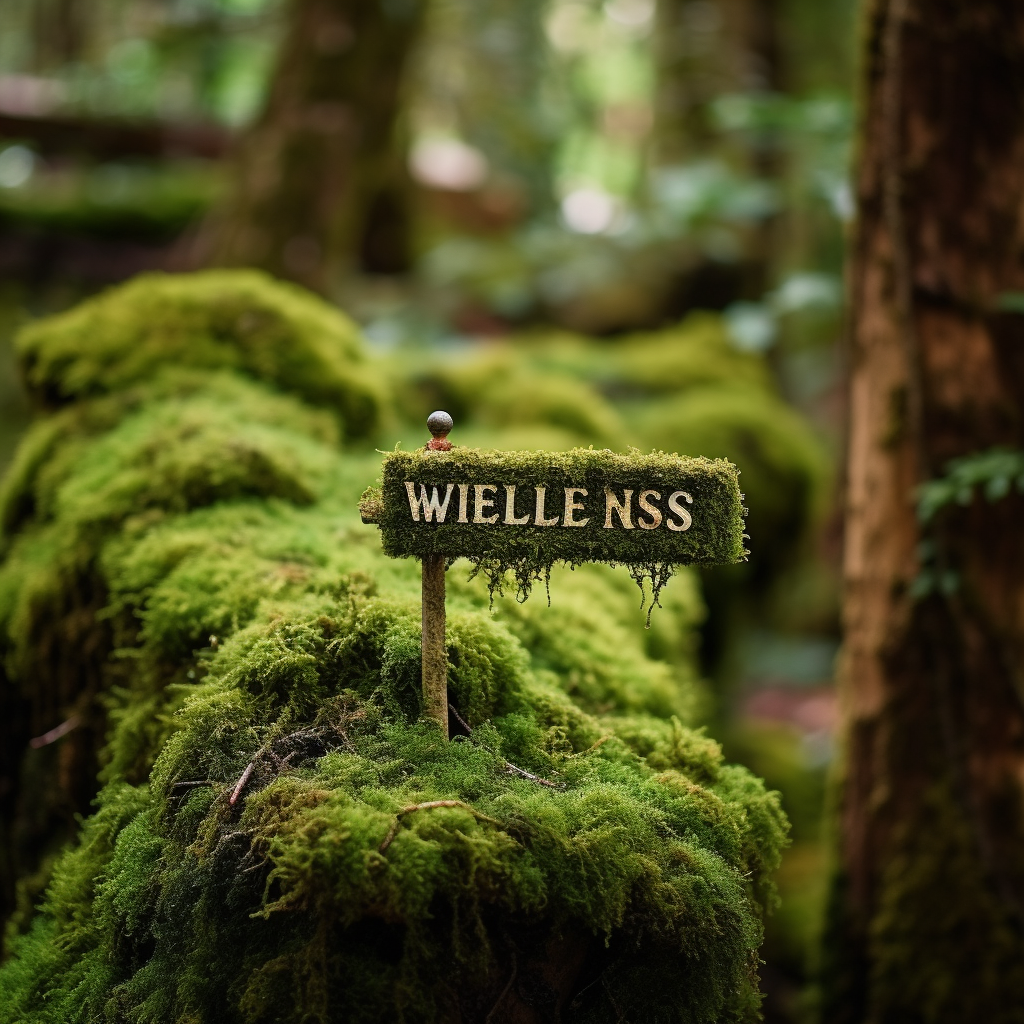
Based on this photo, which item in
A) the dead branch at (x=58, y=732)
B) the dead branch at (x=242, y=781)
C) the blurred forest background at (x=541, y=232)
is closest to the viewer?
the dead branch at (x=242, y=781)

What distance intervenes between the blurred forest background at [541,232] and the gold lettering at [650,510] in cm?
96

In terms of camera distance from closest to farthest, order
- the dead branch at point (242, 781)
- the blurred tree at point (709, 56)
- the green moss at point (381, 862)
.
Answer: the green moss at point (381, 862)
the dead branch at point (242, 781)
the blurred tree at point (709, 56)

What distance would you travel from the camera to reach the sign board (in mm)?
1738

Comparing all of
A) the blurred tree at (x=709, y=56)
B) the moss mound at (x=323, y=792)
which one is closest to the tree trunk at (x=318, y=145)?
the blurred tree at (x=709, y=56)

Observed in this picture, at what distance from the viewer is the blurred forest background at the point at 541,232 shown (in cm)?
532

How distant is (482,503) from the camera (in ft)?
5.72

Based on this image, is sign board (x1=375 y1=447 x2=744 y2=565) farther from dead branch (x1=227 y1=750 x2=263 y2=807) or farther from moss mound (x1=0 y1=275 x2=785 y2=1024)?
dead branch (x1=227 y1=750 x2=263 y2=807)

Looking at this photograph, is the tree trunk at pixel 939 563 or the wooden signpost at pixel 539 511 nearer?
the wooden signpost at pixel 539 511

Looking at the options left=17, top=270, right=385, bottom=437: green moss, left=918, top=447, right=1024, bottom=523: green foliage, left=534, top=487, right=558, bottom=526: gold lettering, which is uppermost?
left=17, top=270, right=385, bottom=437: green moss

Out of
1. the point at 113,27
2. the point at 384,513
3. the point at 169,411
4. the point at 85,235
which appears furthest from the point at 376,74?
the point at 113,27

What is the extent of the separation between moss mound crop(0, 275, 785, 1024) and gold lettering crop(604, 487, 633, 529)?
0.40 meters

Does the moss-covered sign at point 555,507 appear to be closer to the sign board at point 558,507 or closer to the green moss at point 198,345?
the sign board at point 558,507

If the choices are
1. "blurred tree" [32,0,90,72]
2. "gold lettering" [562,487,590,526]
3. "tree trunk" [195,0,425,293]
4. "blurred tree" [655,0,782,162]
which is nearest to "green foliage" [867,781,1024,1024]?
"gold lettering" [562,487,590,526]

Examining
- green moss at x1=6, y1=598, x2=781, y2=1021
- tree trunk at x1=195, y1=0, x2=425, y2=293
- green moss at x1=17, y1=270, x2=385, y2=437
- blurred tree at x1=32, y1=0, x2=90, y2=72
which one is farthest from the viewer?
blurred tree at x1=32, y1=0, x2=90, y2=72
